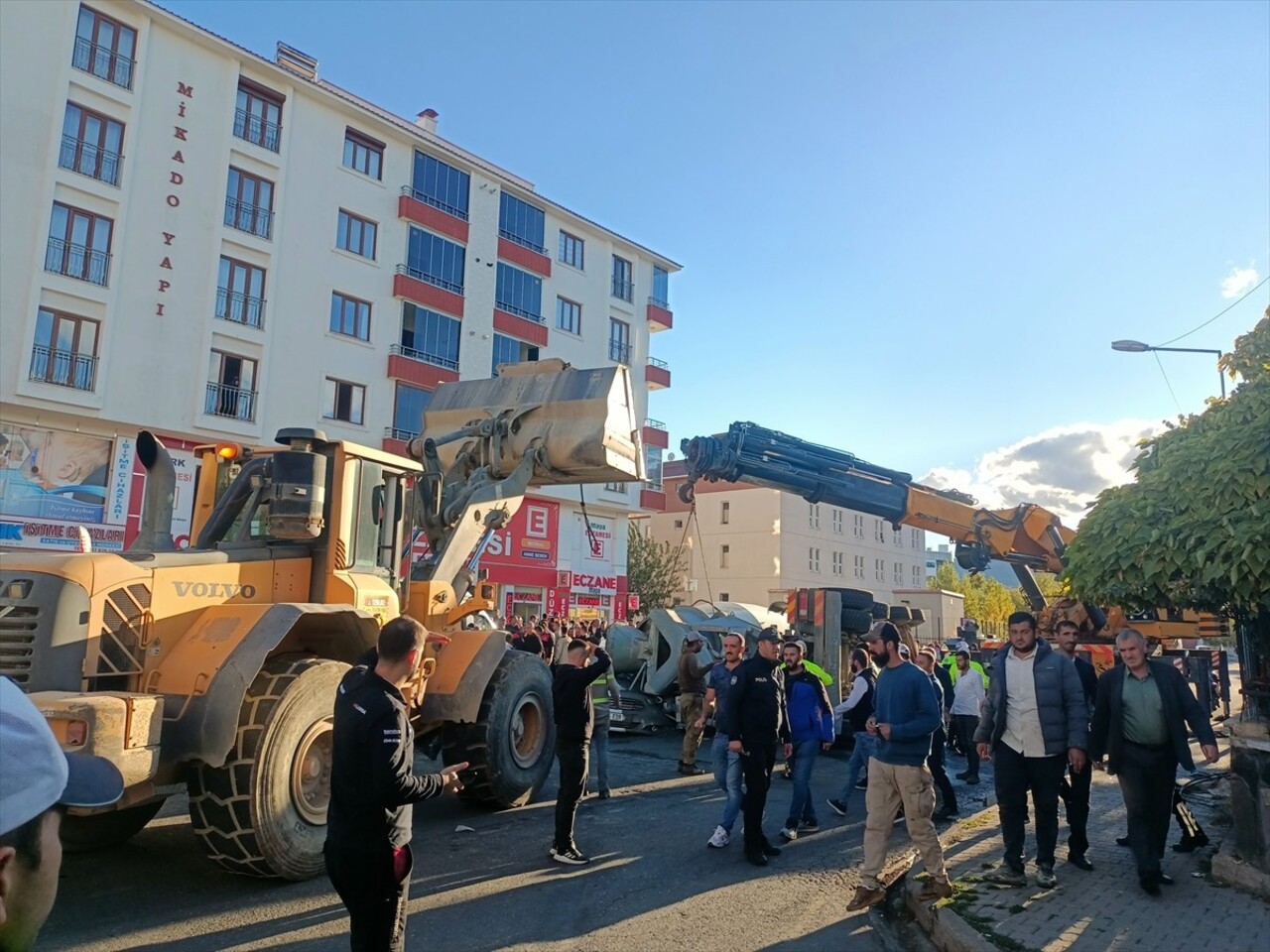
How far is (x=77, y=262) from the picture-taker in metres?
22.6

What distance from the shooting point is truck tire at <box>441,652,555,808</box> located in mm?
8016

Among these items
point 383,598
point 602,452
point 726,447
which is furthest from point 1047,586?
point 383,598

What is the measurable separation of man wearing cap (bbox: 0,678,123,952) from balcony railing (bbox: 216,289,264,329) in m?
26.5

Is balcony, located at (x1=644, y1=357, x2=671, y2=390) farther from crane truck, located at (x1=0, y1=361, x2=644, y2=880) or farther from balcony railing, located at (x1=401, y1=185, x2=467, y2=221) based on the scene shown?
crane truck, located at (x1=0, y1=361, x2=644, y2=880)

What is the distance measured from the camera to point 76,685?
16.9ft

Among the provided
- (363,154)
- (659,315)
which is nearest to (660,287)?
(659,315)

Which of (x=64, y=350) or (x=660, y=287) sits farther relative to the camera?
(x=660, y=287)

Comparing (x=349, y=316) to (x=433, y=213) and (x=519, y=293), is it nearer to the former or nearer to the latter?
(x=433, y=213)

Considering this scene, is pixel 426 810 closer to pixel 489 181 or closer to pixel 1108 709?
pixel 1108 709

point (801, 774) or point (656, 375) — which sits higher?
point (656, 375)

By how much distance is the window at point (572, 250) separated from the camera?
36188 millimetres

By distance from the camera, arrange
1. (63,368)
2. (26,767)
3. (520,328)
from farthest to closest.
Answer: (520,328) < (63,368) < (26,767)

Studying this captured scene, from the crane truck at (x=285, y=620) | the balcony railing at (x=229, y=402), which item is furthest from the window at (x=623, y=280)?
the crane truck at (x=285, y=620)

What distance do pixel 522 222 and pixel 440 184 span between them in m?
3.84
